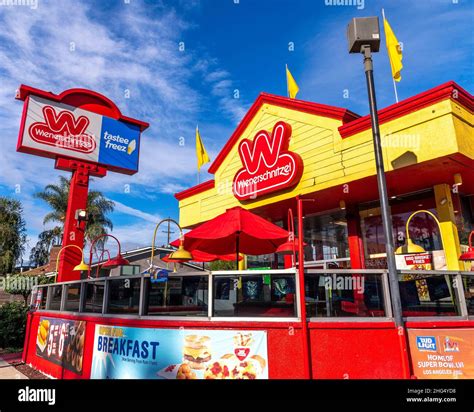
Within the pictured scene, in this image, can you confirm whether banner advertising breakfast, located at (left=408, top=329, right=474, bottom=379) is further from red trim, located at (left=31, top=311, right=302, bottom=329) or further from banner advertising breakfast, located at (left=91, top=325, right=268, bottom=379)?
banner advertising breakfast, located at (left=91, top=325, right=268, bottom=379)

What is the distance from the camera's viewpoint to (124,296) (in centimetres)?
682

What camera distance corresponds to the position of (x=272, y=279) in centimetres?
593

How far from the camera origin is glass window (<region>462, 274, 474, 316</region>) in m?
6.13

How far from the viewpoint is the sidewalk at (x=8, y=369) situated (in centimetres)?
865

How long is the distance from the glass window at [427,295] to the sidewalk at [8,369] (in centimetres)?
930

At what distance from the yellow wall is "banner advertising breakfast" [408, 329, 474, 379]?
428 centimetres

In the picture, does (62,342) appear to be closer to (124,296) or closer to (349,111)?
(124,296)

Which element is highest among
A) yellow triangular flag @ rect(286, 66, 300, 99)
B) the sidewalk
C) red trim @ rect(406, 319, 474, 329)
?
yellow triangular flag @ rect(286, 66, 300, 99)
